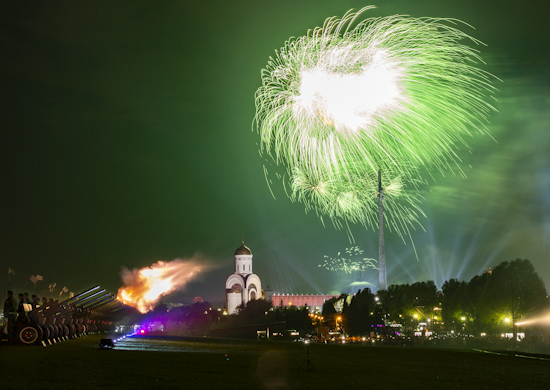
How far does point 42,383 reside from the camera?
1304 cm

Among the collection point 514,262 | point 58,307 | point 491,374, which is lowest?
point 491,374

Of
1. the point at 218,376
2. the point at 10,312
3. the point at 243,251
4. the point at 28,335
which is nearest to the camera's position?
the point at 218,376

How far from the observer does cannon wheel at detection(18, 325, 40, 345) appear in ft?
84.6

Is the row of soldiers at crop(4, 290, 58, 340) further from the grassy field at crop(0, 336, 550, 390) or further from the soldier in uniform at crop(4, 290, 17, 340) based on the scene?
the grassy field at crop(0, 336, 550, 390)

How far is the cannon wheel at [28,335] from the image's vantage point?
25773 millimetres

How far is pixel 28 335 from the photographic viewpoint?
2588 centimetres

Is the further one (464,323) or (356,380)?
(464,323)

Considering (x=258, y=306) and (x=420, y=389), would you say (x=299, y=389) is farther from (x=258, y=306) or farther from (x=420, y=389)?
(x=258, y=306)

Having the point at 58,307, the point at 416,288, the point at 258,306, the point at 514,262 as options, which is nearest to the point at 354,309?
the point at 416,288

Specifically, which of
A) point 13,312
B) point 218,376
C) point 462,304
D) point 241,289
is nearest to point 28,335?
point 13,312

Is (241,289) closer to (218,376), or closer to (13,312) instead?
(13,312)

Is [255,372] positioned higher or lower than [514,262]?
Answer: lower

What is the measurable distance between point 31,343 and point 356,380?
1612 centimetres

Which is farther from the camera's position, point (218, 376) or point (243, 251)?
point (243, 251)
